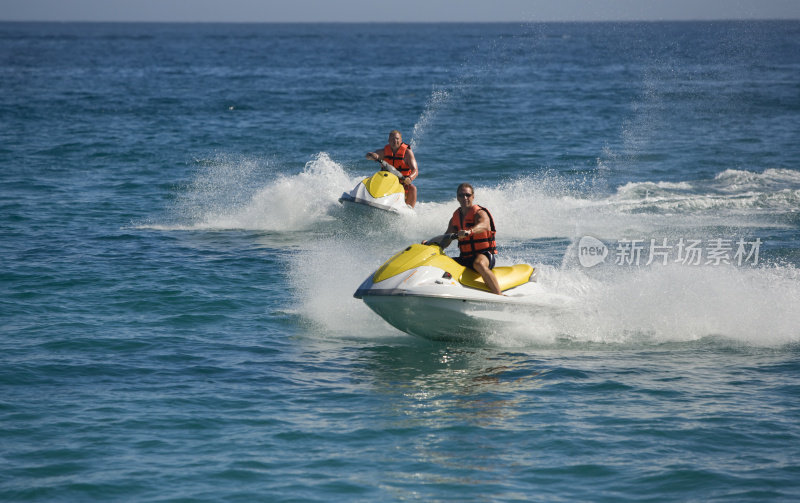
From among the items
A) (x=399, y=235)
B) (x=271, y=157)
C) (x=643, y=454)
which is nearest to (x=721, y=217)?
(x=399, y=235)

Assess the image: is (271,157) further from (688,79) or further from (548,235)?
(688,79)

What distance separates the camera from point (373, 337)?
34.3 ft

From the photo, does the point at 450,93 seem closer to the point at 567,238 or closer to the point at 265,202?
the point at 265,202

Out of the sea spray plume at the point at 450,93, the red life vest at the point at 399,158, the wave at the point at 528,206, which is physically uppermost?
the sea spray plume at the point at 450,93

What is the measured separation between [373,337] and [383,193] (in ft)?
18.8

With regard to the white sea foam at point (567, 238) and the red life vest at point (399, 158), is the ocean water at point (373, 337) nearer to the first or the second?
the white sea foam at point (567, 238)

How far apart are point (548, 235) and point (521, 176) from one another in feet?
23.2

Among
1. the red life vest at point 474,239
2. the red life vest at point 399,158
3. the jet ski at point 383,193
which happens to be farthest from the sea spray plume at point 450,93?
the red life vest at point 474,239

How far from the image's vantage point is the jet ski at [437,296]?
941 cm

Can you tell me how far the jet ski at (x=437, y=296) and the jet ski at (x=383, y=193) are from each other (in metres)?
5.93

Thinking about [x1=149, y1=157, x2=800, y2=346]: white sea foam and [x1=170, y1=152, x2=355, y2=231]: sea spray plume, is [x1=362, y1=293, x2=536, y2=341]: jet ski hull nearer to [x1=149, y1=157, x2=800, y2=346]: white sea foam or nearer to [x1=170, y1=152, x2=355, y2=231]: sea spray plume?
[x1=149, y1=157, x2=800, y2=346]: white sea foam

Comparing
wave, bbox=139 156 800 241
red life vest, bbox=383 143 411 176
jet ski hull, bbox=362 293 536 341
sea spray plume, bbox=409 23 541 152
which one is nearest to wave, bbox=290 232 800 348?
jet ski hull, bbox=362 293 536 341

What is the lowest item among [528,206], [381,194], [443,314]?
[443,314]

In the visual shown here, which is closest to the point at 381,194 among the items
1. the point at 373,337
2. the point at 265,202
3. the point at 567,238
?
the point at 265,202
